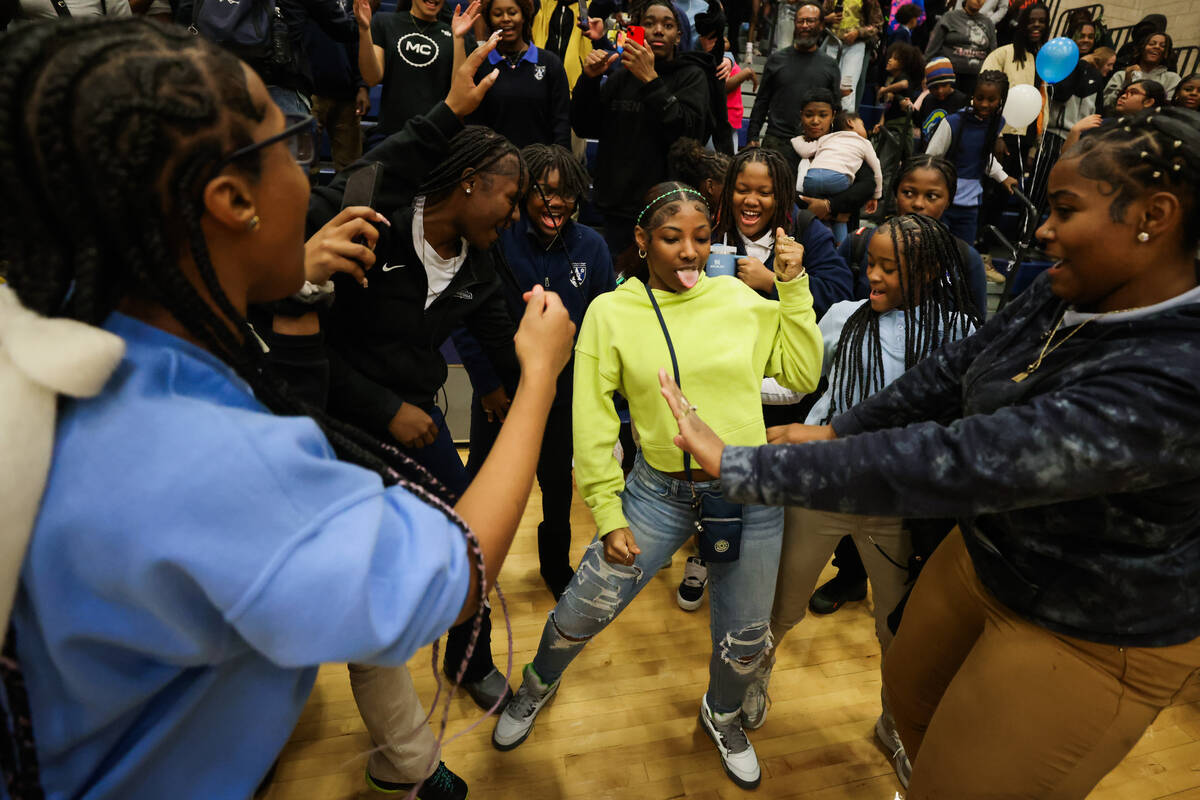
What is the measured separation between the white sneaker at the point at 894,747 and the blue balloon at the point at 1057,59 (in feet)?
18.9

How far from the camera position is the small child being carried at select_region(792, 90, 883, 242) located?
367 centimetres

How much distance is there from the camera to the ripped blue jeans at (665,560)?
1768mm

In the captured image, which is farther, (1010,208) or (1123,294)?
(1010,208)

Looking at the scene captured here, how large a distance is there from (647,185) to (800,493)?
273cm

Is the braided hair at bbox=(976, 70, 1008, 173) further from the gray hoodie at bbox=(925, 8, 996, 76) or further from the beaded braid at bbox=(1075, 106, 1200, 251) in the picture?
the beaded braid at bbox=(1075, 106, 1200, 251)

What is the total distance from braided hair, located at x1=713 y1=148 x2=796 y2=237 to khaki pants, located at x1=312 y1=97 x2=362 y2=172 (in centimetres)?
233

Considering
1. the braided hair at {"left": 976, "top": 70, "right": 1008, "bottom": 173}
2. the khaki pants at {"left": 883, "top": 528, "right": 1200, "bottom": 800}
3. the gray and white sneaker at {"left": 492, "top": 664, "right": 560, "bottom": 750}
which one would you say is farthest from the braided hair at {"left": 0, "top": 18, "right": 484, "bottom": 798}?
the braided hair at {"left": 976, "top": 70, "right": 1008, "bottom": 173}

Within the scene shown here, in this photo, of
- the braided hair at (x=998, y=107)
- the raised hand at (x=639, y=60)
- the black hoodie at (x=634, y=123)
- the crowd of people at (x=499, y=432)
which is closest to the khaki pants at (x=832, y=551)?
the crowd of people at (x=499, y=432)

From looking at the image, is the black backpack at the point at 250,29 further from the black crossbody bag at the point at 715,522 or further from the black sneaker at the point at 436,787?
the black sneaker at the point at 436,787

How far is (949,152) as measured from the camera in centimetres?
471

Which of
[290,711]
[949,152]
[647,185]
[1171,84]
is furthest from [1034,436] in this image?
[1171,84]

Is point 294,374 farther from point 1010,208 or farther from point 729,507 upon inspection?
point 1010,208

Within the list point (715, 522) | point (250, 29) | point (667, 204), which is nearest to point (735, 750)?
point (715, 522)

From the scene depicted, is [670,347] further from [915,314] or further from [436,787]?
[436,787]
